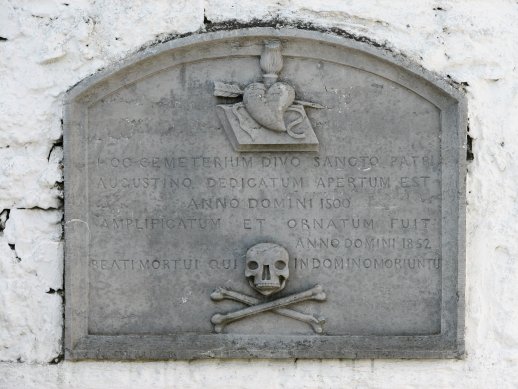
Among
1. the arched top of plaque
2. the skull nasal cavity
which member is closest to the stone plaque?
the arched top of plaque

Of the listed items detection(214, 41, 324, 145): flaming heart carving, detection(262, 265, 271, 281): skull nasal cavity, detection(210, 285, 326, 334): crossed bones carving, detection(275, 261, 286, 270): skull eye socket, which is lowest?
detection(210, 285, 326, 334): crossed bones carving

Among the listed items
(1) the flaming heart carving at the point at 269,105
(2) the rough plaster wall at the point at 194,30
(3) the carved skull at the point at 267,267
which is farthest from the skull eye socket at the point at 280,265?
(1) the flaming heart carving at the point at 269,105

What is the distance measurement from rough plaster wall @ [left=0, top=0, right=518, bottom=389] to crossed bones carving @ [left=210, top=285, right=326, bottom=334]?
205 mm

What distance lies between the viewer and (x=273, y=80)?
5.24 meters

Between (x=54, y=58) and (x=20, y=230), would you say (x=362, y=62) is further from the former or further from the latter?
(x=20, y=230)

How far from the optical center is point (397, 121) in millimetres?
5266

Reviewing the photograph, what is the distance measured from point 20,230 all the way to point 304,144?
142cm

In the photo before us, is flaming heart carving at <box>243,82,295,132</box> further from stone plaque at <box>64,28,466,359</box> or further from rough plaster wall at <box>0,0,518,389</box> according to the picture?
rough plaster wall at <box>0,0,518,389</box>

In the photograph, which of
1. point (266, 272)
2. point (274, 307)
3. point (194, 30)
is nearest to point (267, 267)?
point (266, 272)

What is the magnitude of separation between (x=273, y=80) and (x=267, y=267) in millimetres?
882

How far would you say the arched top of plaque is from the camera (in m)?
5.21

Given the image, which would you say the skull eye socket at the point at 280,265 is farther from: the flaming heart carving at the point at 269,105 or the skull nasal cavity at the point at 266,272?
the flaming heart carving at the point at 269,105

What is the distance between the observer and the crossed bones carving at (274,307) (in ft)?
17.1

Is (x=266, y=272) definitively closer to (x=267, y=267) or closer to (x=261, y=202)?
(x=267, y=267)
